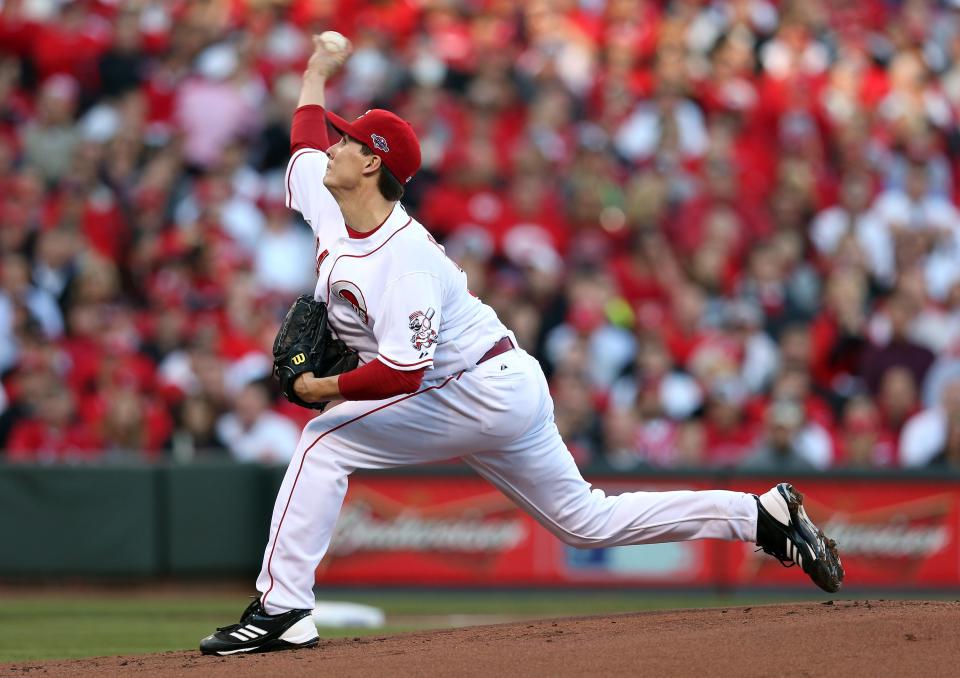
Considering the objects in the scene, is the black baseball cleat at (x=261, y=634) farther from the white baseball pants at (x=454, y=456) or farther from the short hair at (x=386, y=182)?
the short hair at (x=386, y=182)

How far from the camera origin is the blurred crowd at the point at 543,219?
434 inches

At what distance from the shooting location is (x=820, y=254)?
12953 mm

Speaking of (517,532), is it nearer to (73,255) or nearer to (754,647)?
(73,255)

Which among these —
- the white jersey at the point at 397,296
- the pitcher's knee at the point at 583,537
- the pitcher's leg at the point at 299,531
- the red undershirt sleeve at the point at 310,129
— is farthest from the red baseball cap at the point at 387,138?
the pitcher's knee at the point at 583,537

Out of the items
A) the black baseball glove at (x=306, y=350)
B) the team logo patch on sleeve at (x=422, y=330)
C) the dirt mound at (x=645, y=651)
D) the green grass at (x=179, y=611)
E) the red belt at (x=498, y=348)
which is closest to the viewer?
the dirt mound at (x=645, y=651)

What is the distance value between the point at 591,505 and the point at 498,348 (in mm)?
702

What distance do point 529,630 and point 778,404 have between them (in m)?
5.68

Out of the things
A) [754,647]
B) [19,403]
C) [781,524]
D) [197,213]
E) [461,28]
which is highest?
[461,28]

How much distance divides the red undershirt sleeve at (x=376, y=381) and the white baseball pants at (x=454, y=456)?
19cm

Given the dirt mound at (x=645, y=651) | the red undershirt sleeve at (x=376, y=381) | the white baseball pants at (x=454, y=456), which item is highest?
the red undershirt sleeve at (x=376, y=381)

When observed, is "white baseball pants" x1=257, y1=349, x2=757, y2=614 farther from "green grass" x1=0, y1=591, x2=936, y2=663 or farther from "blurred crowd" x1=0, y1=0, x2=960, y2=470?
"blurred crowd" x1=0, y1=0, x2=960, y2=470

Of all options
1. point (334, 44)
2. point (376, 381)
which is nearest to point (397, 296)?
point (376, 381)

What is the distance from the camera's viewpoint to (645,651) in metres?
5.16

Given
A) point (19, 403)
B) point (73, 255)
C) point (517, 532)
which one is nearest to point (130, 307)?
point (73, 255)
